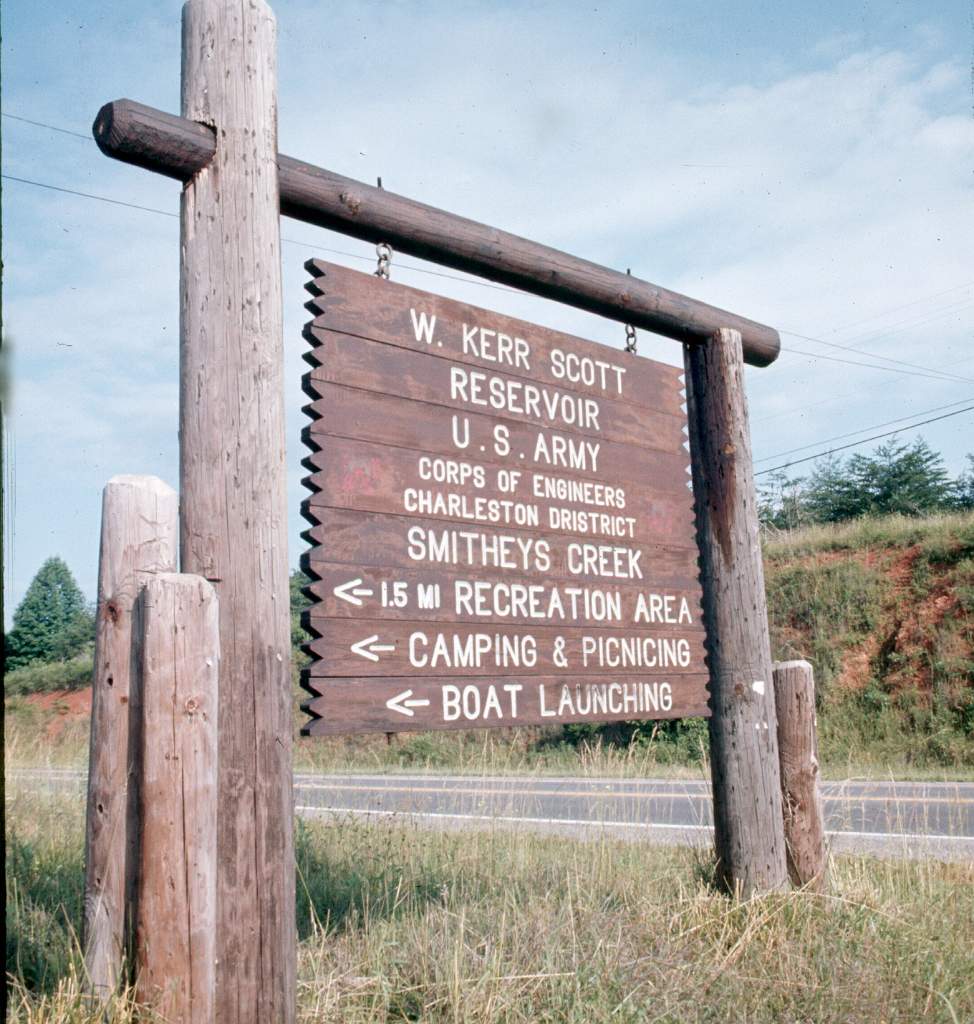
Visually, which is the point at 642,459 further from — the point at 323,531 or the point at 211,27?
the point at 211,27

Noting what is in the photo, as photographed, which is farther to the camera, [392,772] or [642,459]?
[392,772]

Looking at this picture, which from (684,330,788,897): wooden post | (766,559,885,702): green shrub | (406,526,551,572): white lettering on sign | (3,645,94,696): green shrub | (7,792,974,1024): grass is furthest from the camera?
(3,645,94,696): green shrub

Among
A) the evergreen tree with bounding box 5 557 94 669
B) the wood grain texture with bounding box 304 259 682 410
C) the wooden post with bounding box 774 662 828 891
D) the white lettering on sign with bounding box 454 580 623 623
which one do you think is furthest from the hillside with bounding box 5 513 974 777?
the evergreen tree with bounding box 5 557 94 669

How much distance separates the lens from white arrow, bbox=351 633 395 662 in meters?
3.33

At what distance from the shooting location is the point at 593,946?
3760 millimetres

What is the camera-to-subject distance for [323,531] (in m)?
3.30

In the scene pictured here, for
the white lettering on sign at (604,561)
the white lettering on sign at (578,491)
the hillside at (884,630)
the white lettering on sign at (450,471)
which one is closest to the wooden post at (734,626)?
the white lettering on sign at (604,561)

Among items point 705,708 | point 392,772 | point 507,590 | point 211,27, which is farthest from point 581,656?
point 392,772

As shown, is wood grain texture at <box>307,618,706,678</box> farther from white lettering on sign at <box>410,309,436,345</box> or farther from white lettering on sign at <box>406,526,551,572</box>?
white lettering on sign at <box>410,309,436,345</box>

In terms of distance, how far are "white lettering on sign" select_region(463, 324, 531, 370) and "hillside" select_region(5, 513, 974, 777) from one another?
12566mm

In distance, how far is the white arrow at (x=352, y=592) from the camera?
10.9 feet

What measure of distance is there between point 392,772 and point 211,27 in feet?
55.8

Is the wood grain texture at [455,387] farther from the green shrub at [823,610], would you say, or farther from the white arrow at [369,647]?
the green shrub at [823,610]

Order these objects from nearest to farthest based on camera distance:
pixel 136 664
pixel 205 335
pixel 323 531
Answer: pixel 136 664
pixel 205 335
pixel 323 531
